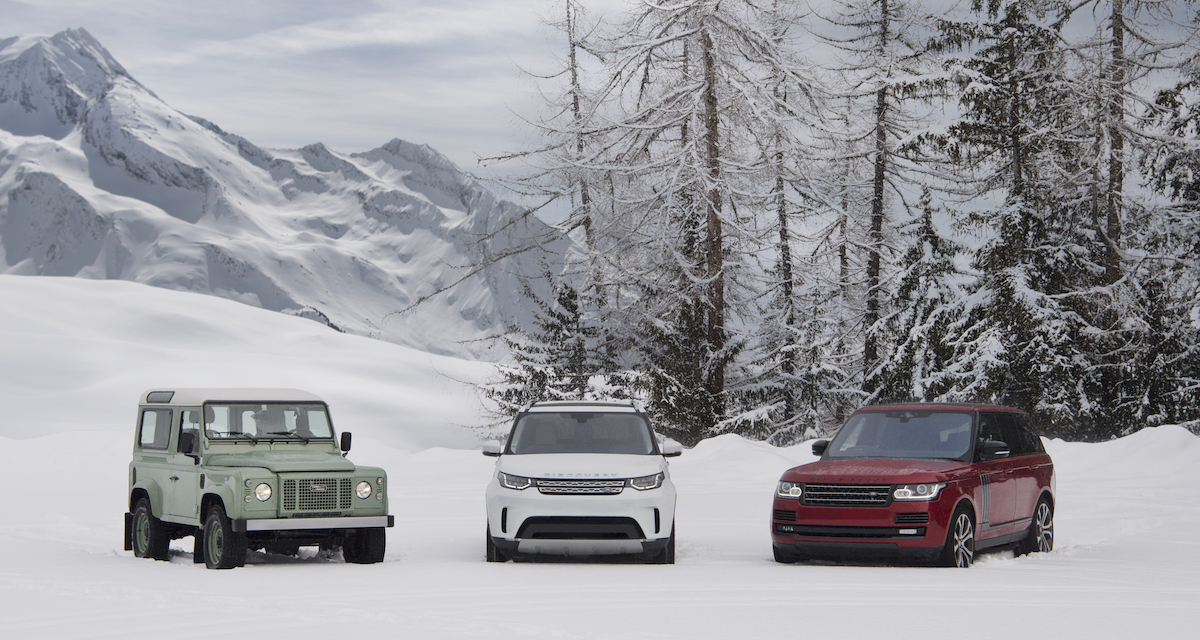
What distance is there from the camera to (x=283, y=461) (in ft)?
38.8

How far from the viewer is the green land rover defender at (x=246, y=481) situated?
11367mm

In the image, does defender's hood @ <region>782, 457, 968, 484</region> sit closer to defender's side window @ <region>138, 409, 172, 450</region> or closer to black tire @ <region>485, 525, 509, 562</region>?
black tire @ <region>485, 525, 509, 562</region>

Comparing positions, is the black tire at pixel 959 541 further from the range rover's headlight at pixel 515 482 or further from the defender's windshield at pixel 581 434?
the range rover's headlight at pixel 515 482

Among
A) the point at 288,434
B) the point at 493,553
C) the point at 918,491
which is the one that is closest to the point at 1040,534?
the point at 918,491

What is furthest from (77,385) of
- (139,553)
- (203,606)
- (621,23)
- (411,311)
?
(203,606)

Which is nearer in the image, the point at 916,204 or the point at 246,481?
the point at 246,481

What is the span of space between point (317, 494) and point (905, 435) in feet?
20.3

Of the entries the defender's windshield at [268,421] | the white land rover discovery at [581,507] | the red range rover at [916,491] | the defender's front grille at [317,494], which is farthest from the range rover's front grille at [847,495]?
the defender's windshield at [268,421]

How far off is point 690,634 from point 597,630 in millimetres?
627

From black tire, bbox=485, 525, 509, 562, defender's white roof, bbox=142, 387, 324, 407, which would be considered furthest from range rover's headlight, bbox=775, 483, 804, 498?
defender's white roof, bbox=142, 387, 324, 407

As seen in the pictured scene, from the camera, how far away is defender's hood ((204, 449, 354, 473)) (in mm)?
11617

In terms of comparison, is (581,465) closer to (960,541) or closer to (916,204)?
(960,541)

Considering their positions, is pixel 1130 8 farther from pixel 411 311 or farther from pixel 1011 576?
pixel 1011 576

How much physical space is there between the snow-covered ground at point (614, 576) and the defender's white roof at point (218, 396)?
1.75 m
